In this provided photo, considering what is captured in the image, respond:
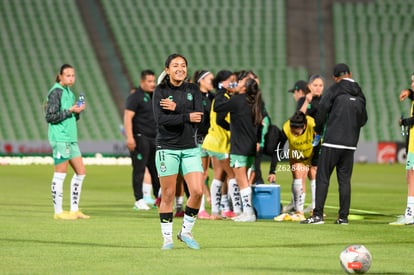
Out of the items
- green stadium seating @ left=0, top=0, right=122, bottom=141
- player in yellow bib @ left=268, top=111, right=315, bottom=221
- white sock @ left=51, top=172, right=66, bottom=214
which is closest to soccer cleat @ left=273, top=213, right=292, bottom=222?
player in yellow bib @ left=268, top=111, right=315, bottom=221

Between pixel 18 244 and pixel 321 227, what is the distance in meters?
4.60

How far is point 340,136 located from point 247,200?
179 cm

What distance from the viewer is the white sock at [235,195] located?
15.8m

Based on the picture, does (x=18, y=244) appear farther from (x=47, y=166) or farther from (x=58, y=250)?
(x=47, y=166)

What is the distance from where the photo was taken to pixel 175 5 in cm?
4666

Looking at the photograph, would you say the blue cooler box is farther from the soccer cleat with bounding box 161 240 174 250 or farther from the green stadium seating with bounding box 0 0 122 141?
the green stadium seating with bounding box 0 0 122 141

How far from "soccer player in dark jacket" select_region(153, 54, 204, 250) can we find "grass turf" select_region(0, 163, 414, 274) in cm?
43

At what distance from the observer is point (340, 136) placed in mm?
14648

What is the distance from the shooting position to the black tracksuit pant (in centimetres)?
1465

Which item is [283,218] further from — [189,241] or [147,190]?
[147,190]

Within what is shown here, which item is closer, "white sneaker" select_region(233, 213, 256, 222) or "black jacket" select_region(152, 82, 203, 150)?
"black jacket" select_region(152, 82, 203, 150)

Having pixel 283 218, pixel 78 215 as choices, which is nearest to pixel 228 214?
pixel 283 218

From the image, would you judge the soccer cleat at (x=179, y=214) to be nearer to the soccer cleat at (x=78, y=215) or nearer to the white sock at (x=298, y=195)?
the soccer cleat at (x=78, y=215)

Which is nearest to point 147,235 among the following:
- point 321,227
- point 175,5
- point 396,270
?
point 321,227
